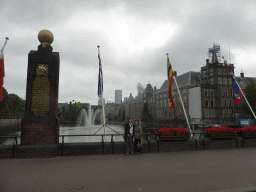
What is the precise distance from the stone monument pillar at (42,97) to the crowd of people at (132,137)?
3.50m

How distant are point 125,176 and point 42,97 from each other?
6.11 meters

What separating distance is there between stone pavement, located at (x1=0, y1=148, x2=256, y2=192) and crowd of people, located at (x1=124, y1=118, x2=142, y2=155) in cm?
169

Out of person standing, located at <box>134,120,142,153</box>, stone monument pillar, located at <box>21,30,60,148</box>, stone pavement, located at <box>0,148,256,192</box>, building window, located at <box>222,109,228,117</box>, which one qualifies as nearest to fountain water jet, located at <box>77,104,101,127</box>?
building window, located at <box>222,109,228,117</box>

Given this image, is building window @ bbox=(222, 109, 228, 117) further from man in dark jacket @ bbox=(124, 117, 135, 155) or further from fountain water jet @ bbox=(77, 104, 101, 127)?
man in dark jacket @ bbox=(124, 117, 135, 155)

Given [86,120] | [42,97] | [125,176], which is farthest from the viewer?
[86,120]

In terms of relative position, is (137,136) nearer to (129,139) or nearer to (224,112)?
(129,139)

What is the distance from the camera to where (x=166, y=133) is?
11.2 meters

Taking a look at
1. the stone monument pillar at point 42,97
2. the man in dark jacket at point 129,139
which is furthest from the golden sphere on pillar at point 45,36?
the man in dark jacket at point 129,139

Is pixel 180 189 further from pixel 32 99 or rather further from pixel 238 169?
pixel 32 99

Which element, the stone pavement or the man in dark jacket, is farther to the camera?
the man in dark jacket

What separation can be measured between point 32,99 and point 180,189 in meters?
8.02

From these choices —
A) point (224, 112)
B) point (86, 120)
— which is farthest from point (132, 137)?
point (224, 112)

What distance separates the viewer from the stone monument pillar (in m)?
9.28

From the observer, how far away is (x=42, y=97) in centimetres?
977
